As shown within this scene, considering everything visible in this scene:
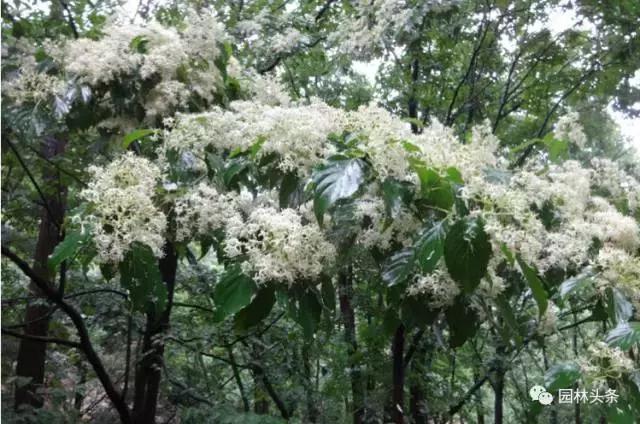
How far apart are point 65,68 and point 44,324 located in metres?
2.26

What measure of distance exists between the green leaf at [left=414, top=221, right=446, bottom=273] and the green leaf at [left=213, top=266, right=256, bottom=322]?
0.31 meters

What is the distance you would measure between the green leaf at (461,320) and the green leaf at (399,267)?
15 cm

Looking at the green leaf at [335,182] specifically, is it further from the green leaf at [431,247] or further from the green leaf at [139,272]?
the green leaf at [139,272]

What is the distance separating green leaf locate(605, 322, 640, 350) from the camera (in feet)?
3.41

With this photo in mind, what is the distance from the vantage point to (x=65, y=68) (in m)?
1.50

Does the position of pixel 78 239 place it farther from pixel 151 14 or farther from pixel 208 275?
pixel 208 275

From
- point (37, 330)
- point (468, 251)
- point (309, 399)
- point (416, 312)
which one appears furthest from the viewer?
point (309, 399)

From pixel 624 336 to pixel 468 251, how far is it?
1.46 feet

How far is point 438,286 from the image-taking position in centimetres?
102

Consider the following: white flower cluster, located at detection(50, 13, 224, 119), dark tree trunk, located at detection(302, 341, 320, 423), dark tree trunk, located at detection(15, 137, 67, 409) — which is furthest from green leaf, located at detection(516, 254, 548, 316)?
dark tree trunk, located at detection(15, 137, 67, 409)

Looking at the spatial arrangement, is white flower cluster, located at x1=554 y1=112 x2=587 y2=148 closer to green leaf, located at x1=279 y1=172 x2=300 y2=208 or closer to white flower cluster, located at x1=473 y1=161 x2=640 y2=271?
white flower cluster, located at x1=473 y1=161 x2=640 y2=271

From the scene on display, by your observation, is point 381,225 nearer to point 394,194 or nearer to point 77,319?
point 394,194

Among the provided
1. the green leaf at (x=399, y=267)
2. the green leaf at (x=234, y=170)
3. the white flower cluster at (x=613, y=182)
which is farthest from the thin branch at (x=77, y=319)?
the white flower cluster at (x=613, y=182)

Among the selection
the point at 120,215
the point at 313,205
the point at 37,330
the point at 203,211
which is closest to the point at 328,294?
the point at 313,205
